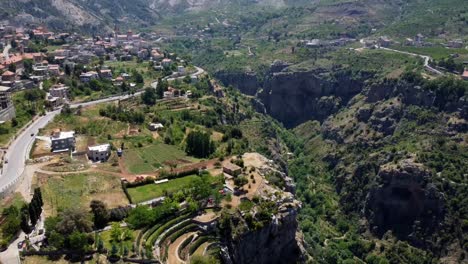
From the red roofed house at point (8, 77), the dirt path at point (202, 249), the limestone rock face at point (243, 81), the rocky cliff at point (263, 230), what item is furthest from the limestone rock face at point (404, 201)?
the red roofed house at point (8, 77)

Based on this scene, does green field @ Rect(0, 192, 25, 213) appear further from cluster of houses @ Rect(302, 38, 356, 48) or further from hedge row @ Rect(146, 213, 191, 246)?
cluster of houses @ Rect(302, 38, 356, 48)

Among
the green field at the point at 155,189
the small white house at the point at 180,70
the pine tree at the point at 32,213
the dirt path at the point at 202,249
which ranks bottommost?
the small white house at the point at 180,70

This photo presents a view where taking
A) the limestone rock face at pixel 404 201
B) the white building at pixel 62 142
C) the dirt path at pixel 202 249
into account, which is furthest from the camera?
the limestone rock face at pixel 404 201

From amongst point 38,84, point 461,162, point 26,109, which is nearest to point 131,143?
point 26,109

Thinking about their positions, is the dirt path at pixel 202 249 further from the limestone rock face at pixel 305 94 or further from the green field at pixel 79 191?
the limestone rock face at pixel 305 94

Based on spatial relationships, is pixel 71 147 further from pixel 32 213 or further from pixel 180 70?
pixel 180 70

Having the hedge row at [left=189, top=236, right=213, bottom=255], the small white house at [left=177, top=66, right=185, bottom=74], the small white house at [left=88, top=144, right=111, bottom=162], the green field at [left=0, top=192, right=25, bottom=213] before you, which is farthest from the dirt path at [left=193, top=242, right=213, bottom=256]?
the small white house at [left=177, top=66, right=185, bottom=74]

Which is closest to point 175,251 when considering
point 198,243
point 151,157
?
point 198,243
